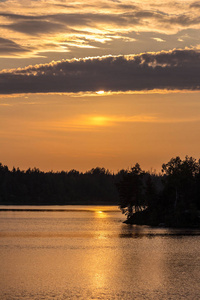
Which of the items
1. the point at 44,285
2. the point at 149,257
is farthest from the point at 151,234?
the point at 44,285

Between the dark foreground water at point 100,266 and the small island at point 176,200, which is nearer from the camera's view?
the dark foreground water at point 100,266

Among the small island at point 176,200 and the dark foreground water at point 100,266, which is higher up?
the small island at point 176,200

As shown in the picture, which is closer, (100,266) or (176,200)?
(100,266)

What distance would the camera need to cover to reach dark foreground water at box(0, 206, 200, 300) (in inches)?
2274

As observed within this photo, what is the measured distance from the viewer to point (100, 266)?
252 ft

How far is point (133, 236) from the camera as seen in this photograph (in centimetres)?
12525

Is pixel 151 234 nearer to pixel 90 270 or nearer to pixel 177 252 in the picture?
pixel 177 252

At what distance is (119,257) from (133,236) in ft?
125

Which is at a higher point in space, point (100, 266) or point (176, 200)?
point (176, 200)

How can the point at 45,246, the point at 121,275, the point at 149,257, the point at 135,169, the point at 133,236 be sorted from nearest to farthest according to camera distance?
the point at 121,275
the point at 149,257
the point at 45,246
the point at 133,236
the point at 135,169

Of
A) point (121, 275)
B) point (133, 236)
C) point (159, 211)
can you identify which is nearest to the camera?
point (121, 275)

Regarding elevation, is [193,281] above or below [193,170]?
below

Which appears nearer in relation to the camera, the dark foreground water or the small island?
the dark foreground water

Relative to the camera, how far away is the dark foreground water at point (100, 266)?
57750mm
